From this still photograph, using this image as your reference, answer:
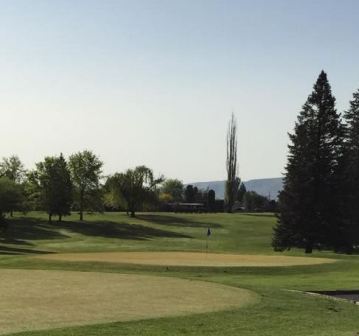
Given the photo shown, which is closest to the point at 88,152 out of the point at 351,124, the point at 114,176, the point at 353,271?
the point at 114,176

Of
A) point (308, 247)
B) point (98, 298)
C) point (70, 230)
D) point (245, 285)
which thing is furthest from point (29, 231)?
point (98, 298)

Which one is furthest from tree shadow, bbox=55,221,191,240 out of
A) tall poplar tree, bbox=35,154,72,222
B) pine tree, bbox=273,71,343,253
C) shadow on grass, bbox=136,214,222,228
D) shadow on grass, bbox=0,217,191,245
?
pine tree, bbox=273,71,343,253

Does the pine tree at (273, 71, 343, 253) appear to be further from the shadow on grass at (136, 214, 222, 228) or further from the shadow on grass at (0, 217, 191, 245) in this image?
the shadow on grass at (136, 214, 222, 228)

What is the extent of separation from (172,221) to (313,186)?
41.2 m

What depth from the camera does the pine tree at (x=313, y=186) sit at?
64375 mm

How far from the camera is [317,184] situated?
6538 centimetres

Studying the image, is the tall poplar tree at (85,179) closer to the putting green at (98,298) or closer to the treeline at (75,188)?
the treeline at (75,188)

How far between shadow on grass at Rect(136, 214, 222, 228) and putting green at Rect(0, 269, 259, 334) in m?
70.3

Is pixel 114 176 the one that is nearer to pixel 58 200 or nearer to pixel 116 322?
pixel 58 200

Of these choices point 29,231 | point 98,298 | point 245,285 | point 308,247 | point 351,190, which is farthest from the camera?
point 29,231

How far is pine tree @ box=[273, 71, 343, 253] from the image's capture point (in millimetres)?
64375

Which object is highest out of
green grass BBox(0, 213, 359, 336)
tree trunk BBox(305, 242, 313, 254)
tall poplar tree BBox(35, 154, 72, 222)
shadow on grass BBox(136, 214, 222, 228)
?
tall poplar tree BBox(35, 154, 72, 222)

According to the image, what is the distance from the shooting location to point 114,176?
109062 millimetres

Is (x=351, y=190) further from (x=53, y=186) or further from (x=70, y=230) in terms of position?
(x=53, y=186)
